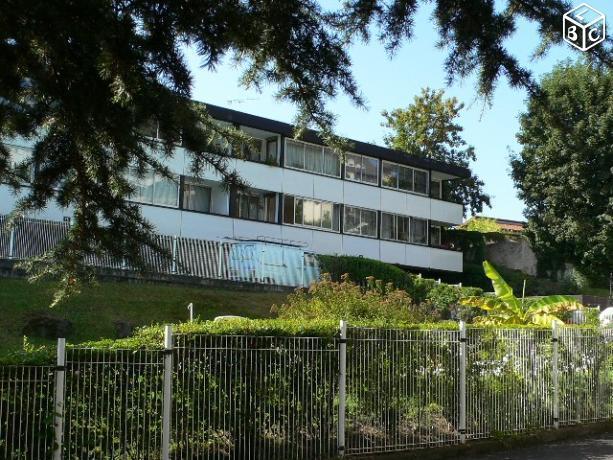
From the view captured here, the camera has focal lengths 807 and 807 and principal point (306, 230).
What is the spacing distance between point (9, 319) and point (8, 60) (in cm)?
1420

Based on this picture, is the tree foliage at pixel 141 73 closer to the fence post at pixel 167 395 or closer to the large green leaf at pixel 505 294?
the fence post at pixel 167 395

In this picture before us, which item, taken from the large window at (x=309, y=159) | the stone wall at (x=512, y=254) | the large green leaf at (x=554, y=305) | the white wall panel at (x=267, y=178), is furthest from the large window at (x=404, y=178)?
the large green leaf at (x=554, y=305)

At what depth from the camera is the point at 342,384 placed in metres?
10.5

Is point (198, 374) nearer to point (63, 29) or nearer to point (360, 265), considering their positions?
point (63, 29)

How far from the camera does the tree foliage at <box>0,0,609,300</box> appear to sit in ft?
18.5

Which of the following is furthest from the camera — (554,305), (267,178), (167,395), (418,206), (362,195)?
(418,206)

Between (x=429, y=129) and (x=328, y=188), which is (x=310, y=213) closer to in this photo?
(x=328, y=188)

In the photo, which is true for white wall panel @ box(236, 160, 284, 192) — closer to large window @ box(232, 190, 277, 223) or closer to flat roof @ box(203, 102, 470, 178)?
large window @ box(232, 190, 277, 223)

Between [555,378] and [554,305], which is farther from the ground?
[554,305]

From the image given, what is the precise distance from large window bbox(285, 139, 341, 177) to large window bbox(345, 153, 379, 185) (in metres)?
0.89

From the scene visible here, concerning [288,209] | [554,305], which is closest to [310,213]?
[288,209]

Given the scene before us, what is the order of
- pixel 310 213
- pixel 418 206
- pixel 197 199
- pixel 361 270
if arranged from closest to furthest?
pixel 361 270
pixel 197 199
pixel 310 213
pixel 418 206

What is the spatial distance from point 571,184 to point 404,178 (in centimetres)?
873

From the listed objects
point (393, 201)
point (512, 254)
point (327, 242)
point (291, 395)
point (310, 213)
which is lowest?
point (291, 395)
